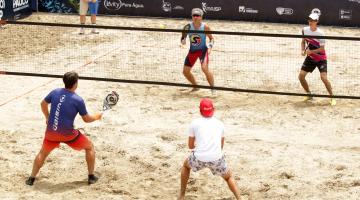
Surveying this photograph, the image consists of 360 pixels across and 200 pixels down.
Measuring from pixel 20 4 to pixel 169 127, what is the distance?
13.0m

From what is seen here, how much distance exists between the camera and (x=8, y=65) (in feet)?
55.8

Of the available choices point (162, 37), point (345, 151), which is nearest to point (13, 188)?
point (345, 151)

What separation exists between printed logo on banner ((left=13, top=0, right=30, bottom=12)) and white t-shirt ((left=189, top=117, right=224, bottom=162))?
1589cm

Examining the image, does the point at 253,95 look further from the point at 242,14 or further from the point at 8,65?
the point at 242,14

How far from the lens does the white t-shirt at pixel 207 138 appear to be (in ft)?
27.4

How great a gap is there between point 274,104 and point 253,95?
809mm

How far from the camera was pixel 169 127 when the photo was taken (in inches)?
480

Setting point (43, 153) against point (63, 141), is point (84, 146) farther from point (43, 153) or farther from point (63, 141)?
point (43, 153)

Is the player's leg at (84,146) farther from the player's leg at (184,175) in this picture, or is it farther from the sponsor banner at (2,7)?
the sponsor banner at (2,7)

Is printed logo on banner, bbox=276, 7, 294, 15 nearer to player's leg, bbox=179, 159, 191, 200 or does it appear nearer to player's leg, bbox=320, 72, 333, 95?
player's leg, bbox=320, 72, 333, 95

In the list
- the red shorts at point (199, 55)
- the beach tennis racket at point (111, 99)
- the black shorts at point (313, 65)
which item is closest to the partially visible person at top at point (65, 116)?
the beach tennis racket at point (111, 99)

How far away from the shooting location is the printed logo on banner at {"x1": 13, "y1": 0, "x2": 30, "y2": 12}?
22688 millimetres

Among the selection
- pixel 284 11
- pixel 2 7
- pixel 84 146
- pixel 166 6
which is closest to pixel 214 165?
pixel 84 146

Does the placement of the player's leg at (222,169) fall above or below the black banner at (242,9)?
below
